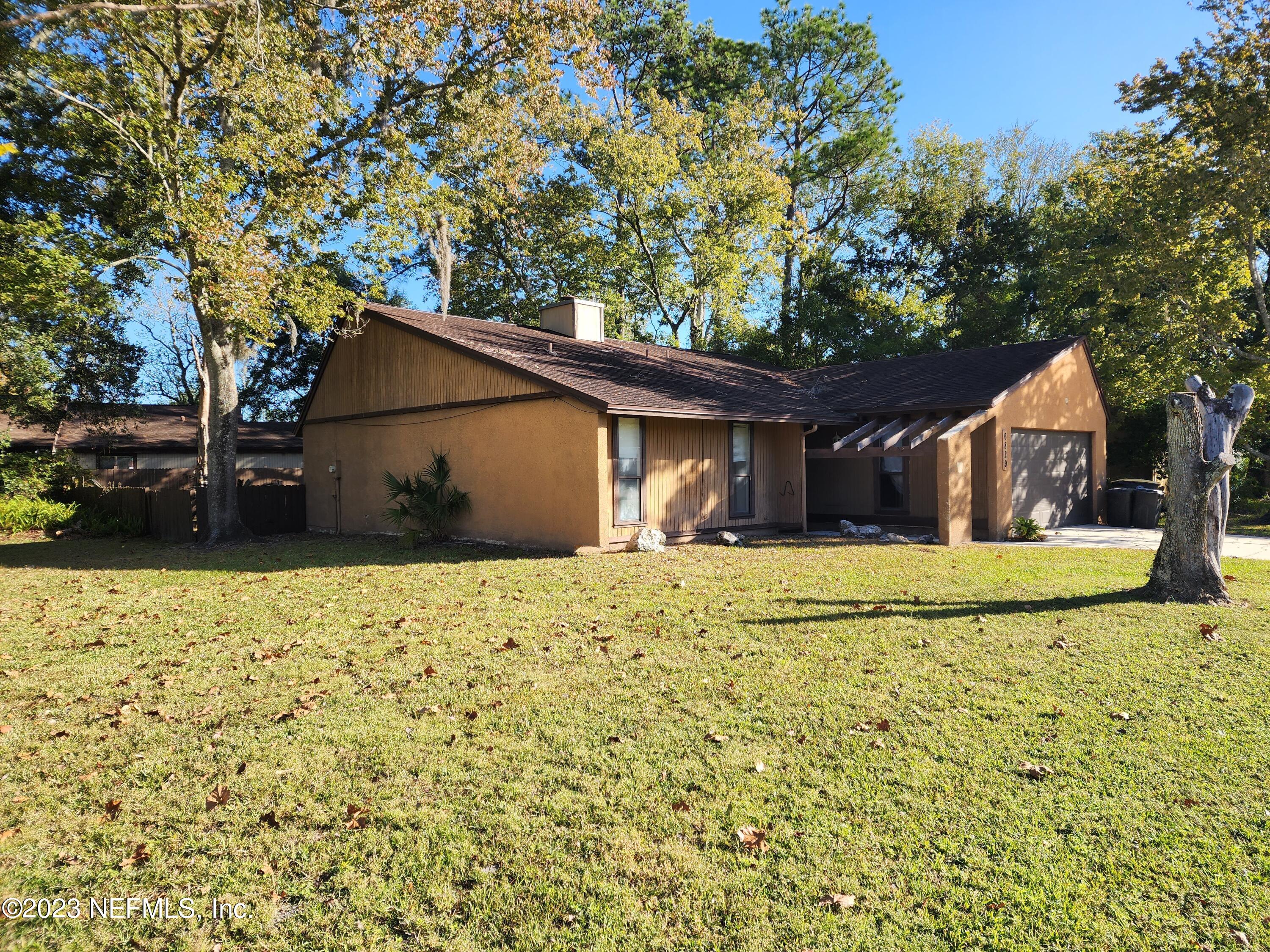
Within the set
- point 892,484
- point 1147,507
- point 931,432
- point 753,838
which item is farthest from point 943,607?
point 1147,507

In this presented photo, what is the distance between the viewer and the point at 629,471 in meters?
13.6

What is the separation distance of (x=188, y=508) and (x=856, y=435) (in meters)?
16.3

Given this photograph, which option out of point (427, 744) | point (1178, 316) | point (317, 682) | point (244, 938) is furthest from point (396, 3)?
point (1178, 316)

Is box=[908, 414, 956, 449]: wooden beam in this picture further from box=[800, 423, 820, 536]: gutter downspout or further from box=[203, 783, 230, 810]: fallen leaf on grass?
box=[203, 783, 230, 810]: fallen leaf on grass

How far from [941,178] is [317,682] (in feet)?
112

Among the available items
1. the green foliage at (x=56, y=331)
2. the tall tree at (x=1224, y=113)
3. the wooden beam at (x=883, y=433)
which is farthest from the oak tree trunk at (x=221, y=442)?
the tall tree at (x=1224, y=113)

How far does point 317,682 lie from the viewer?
5.93 m

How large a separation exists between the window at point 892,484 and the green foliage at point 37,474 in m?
23.9

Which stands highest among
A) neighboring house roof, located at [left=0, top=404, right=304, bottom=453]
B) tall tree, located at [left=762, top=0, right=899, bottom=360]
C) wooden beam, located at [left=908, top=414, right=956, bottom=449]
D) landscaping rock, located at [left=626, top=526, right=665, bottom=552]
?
tall tree, located at [left=762, top=0, right=899, bottom=360]

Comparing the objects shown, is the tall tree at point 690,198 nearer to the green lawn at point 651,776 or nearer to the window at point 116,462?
the window at point 116,462

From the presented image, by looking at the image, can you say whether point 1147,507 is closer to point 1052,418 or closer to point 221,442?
point 1052,418

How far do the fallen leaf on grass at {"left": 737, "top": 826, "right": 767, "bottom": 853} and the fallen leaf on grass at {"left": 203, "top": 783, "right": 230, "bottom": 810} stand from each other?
2.76 m

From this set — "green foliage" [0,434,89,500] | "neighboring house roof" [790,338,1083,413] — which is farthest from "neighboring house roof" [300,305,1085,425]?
"green foliage" [0,434,89,500]

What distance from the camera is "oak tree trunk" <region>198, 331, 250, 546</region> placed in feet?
54.5
